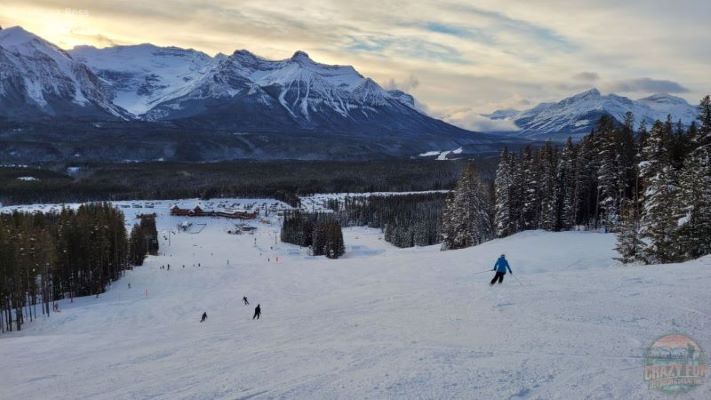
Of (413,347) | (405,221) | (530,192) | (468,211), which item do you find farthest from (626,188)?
(405,221)

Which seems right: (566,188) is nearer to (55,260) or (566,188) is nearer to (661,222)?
(661,222)

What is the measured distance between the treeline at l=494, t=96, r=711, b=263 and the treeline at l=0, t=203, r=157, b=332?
5271cm

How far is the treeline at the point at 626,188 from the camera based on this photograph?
39.8 meters

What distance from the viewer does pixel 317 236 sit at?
127 meters

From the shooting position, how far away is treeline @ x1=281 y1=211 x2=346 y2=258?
11912cm

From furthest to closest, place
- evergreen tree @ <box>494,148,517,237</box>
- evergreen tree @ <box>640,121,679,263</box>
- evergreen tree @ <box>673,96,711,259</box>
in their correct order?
1. evergreen tree @ <box>494,148,517,237</box>
2. evergreen tree @ <box>640,121,679,263</box>
3. evergreen tree @ <box>673,96,711,259</box>

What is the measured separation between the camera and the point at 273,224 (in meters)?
189

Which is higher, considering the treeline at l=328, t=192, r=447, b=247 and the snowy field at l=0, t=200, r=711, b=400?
the snowy field at l=0, t=200, r=711, b=400

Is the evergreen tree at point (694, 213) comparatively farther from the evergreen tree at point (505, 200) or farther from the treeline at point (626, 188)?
the evergreen tree at point (505, 200)

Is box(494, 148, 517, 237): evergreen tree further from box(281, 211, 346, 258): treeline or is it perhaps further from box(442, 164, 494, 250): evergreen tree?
box(281, 211, 346, 258): treeline

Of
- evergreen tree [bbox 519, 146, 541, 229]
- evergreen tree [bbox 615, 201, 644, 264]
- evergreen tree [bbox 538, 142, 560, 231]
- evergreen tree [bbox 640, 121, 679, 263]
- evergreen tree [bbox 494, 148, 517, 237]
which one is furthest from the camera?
evergreen tree [bbox 494, 148, 517, 237]

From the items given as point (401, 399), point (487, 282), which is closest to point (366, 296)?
point (487, 282)

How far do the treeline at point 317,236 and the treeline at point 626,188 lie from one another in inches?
1919

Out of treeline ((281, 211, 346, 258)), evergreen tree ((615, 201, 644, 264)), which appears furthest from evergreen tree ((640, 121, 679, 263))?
treeline ((281, 211, 346, 258))
